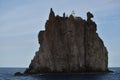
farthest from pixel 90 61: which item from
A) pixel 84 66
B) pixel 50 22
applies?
pixel 50 22

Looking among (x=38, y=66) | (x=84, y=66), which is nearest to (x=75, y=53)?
(x=84, y=66)

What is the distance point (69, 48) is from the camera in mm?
129000

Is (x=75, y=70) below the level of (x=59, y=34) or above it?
below

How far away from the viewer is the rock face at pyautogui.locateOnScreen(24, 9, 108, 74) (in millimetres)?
126625

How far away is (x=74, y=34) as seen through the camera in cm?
12938

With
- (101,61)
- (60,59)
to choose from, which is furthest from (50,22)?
(101,61)

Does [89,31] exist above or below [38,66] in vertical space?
above

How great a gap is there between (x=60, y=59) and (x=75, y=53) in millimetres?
5749

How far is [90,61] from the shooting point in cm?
12888

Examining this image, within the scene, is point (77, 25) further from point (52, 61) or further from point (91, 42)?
point (52, 61)

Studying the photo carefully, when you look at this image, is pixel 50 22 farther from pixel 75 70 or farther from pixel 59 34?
pixel 75 70

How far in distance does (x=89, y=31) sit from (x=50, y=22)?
1470cm

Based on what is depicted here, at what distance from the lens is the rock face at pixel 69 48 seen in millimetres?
126625

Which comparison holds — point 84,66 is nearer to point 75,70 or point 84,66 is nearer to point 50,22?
point 75,70
